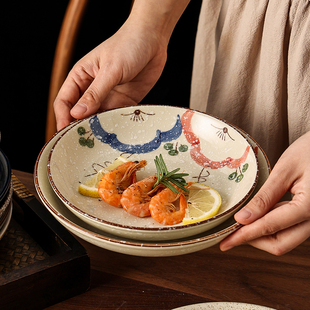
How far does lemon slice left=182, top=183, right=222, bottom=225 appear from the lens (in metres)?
0.87

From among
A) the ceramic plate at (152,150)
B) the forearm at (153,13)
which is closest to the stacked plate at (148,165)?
the ceramic plate at (152,150)

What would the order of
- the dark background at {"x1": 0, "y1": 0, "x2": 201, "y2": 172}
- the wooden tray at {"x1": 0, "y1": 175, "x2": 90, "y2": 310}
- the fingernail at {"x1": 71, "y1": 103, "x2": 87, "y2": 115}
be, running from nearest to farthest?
the wooden tray at {"x1": 0, "y1": 175, "x2": 90, "y2": 310}
the fingernail at {"x1": 71, "y1": 103, "x2": 87, "y2": 115}
the dark background at {"x1": 0, "y1": 0, "x2": 201, "y2": 172}

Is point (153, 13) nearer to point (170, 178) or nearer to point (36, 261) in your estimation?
point (170, 178)

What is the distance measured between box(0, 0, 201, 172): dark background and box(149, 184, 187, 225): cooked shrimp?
1.71m

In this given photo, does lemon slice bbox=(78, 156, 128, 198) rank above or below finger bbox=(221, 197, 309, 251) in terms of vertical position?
below

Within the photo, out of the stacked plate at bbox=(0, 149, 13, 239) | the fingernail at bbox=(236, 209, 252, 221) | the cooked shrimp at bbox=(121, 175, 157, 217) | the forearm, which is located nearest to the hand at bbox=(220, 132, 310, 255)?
the fingernail at bbox=(236, 209, 252, 221)

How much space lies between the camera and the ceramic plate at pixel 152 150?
953mm

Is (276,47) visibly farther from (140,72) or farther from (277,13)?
(140,72)

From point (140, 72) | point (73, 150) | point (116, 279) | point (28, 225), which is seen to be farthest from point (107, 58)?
point (116, 279)

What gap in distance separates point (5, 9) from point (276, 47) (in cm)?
197

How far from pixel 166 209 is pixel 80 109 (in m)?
0.46

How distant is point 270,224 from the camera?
2.59 ft

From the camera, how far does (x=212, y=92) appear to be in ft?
4.67

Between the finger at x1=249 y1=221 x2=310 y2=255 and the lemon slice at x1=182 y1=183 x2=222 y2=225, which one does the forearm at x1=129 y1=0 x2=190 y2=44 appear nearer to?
the lemon slice at x1=182 y1=183 x2=222 y2=225
